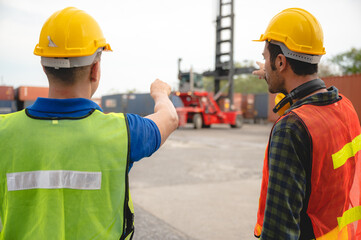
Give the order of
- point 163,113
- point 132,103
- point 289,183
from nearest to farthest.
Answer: point 289,183
point 163,113
point 132,103

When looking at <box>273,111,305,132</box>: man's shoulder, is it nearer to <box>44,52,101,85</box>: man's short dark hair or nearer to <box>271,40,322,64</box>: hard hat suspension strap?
<box>271,40,322,64</box>: hard hat suspension strap

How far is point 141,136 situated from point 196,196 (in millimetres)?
4344

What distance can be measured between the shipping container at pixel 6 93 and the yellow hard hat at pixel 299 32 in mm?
23533

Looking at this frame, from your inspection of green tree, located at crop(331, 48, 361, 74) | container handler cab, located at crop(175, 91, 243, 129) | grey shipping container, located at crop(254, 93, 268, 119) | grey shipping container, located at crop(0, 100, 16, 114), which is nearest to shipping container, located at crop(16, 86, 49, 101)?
grey shipping container, located at crop(0, 100, 16, 114)

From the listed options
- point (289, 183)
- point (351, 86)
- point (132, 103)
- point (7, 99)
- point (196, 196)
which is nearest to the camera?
point (289, 183)

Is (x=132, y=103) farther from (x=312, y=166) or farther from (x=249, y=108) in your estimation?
(x=312, y=166)

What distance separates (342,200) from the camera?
4.59 ft

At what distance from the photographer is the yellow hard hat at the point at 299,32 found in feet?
5.19

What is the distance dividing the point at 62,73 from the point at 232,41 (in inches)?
850

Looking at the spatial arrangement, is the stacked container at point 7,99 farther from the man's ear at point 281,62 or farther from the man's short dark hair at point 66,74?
the man's ear at point 281,62

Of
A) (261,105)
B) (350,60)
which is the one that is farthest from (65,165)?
(350,60)

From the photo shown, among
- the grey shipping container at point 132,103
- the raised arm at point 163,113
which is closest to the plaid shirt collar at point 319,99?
the raised arm at point 163,113

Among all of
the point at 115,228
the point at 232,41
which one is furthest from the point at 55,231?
the point at 232,41

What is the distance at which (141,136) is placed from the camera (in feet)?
4.31
